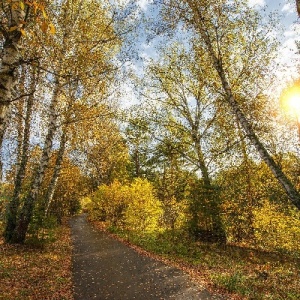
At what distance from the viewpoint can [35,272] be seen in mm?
7973

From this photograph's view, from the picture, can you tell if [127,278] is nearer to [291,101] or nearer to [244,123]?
[244,123]

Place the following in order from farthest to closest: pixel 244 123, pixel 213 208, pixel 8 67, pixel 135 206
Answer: pixel 135 206 → pixel 213 208 → pixel 244 123 → pixel 8 67

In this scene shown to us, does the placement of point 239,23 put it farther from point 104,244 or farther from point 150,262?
point 104,244

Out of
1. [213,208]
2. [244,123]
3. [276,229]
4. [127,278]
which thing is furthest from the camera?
[213,208]

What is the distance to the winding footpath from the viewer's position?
689cm

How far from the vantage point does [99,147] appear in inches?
983

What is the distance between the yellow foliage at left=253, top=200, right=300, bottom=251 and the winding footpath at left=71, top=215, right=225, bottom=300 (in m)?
5.52

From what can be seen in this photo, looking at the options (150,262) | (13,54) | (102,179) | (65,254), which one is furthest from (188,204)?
(102,179)

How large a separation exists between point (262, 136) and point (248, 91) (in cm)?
251

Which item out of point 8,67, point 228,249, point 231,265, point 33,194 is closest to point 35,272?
point 33,194

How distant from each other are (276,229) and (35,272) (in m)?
10.0

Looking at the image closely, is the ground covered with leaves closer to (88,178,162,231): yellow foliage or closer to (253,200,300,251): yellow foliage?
(88,178,162,231): yellow foliage

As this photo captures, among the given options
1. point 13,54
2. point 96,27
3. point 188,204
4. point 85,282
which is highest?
point 96,27

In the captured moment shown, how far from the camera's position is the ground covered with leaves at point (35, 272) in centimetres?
645
